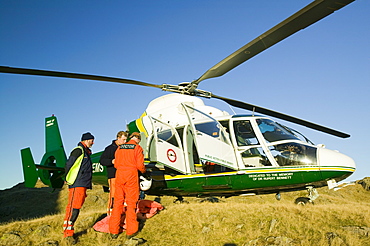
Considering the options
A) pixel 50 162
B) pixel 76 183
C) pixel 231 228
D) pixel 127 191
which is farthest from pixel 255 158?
pixel 50 162

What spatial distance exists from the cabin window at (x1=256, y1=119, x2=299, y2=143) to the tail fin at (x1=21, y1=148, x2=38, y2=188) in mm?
7282

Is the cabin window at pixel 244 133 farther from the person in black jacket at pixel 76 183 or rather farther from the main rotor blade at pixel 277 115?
the person in black jacket at pixel 76 183

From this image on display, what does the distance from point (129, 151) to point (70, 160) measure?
1.12 meters

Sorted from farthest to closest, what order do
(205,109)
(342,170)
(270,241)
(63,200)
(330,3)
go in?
(63,200), (205,109), (342,170), (270,241), (330,3)

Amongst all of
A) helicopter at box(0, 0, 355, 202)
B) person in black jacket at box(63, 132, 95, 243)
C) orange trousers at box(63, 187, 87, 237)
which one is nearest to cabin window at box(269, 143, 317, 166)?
helicopter at box(0, 0, 355, 202)

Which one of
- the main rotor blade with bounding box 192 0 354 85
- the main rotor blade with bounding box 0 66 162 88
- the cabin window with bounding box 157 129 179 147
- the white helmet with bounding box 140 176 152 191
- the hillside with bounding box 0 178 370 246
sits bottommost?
the hillside with bounding box 0 178 370 246

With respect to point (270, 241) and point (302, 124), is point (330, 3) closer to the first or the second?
point (270, 241)

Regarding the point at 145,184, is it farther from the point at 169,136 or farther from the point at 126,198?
the point at 169,136

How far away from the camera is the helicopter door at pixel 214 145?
7.84 m

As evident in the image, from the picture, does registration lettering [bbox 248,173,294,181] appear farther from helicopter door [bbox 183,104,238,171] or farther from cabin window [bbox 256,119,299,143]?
cabin window [bbox 256,119,299,143]

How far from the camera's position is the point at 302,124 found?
28.9 ft

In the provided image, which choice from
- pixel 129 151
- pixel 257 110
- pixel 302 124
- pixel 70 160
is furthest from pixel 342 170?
pixel 70 160

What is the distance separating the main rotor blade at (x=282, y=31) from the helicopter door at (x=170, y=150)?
8.12 feet

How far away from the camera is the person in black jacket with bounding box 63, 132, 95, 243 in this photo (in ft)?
18.5
